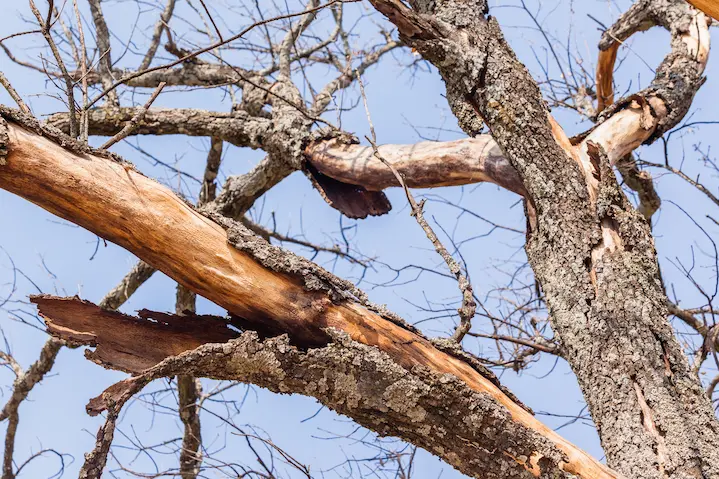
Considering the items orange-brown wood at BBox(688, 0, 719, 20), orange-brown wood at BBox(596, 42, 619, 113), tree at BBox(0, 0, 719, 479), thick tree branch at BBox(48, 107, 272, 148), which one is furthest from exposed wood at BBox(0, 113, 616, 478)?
orange-brown wood at BBox(596, 42, 619, 113)

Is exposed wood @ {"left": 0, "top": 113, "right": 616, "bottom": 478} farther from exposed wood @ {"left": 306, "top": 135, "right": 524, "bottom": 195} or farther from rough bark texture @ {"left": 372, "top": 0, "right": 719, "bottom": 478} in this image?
exposed wood @ {"left": 306, "top": 135, "right": 524, "bottom": 195}

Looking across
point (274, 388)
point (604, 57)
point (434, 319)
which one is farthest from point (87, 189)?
point (604, 57)

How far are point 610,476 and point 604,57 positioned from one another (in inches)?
116

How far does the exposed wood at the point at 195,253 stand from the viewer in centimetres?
171

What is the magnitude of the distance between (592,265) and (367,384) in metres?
1.07

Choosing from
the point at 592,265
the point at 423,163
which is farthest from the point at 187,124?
the point at 592,265

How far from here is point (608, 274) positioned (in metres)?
2.35

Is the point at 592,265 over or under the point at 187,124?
under

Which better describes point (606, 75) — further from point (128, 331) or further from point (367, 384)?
point (128, 331)

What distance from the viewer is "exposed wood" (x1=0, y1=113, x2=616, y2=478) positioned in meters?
1.71

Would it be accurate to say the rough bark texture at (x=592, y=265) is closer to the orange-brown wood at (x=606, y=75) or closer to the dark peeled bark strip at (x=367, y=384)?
the dark peeled bark strip at (x=367, y=384)

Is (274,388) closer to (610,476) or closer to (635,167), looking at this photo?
(610,476)

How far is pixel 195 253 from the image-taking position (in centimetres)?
180

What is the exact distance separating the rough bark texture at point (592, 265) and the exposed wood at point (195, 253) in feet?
1.12
